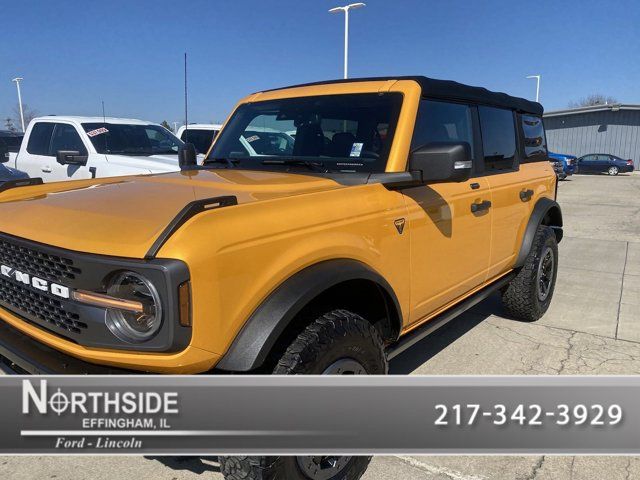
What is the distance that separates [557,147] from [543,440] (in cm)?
4354

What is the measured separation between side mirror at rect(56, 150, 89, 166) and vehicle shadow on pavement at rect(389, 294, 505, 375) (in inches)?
221

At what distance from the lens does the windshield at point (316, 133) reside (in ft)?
9.29

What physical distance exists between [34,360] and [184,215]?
2.89 feet

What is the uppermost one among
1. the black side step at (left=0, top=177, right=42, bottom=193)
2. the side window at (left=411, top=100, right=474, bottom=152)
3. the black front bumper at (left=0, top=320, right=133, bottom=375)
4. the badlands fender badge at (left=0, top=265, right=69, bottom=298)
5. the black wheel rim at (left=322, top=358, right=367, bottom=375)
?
the side window at (left=411, top=100, right=474, bottom=152)

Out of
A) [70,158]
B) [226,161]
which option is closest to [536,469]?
[226,161]

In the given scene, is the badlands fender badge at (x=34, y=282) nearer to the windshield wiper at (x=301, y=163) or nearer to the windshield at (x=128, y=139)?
the windshield wiper at (x=301, y=163)

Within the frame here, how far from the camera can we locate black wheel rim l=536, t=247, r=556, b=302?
4.52 metres

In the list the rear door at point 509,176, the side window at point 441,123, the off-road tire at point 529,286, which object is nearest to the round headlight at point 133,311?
the side window at point 441,123

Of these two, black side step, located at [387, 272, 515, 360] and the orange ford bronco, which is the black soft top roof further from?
black side step, located at [387, 272, 515, 360]

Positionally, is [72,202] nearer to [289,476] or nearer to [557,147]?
[289,476]

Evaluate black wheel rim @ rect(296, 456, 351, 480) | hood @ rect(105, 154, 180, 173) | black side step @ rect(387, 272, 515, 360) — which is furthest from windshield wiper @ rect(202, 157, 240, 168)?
hood @ rect(105, 154, 180, 173)

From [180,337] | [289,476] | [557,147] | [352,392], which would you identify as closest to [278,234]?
[180,337]

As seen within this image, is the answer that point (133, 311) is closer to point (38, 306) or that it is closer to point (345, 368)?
point (38, 306)

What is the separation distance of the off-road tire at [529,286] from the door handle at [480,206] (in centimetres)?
113
